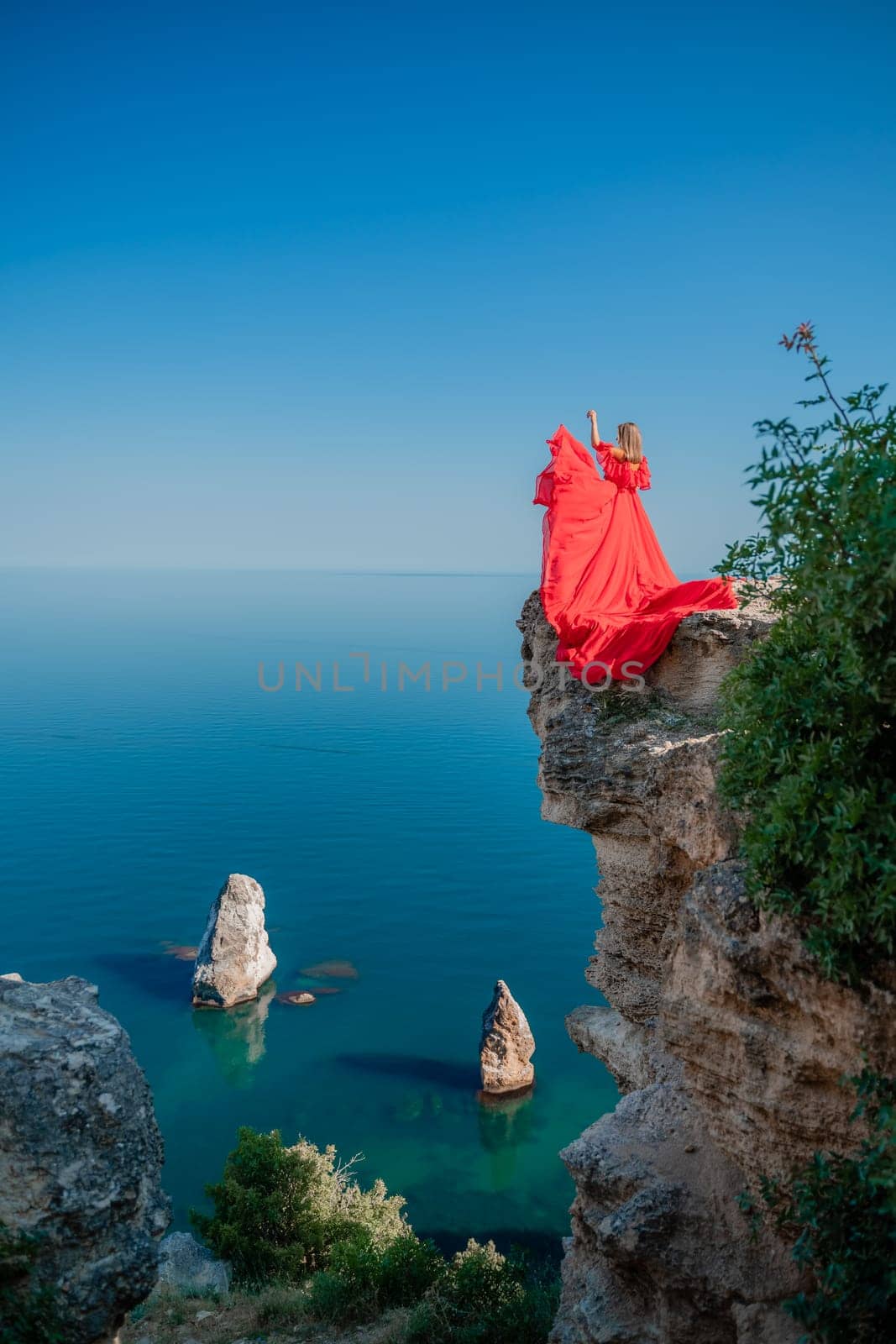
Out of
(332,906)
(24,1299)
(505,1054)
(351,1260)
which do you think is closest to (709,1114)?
(24,1299)

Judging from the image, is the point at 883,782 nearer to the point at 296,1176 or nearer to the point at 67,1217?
the point at 67,1217

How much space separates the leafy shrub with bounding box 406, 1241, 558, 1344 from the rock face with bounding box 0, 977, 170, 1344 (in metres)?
5.73

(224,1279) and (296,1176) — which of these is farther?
(296,1176)

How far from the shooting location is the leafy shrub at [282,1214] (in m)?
17.7

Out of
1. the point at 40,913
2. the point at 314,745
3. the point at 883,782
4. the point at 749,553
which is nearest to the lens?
the point at 883,782

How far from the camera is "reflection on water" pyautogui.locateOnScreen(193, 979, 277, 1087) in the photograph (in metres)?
32.7

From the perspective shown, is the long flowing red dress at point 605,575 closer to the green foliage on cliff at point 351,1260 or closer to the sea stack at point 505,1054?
the green foliage on cliff at point 351,1260

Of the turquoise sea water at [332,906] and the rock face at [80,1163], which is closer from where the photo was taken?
the rock face at [80,1163]

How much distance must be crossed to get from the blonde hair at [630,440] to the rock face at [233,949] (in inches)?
1008

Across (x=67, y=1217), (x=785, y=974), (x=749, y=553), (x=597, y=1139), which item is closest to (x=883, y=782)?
(x=785, y=974)

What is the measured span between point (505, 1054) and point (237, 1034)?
11199mm

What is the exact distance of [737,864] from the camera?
273 inches

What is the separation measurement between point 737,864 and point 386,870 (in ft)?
162

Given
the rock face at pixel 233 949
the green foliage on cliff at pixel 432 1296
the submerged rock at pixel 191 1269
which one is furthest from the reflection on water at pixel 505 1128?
the green foliage on cliff at pixel 432 1296
